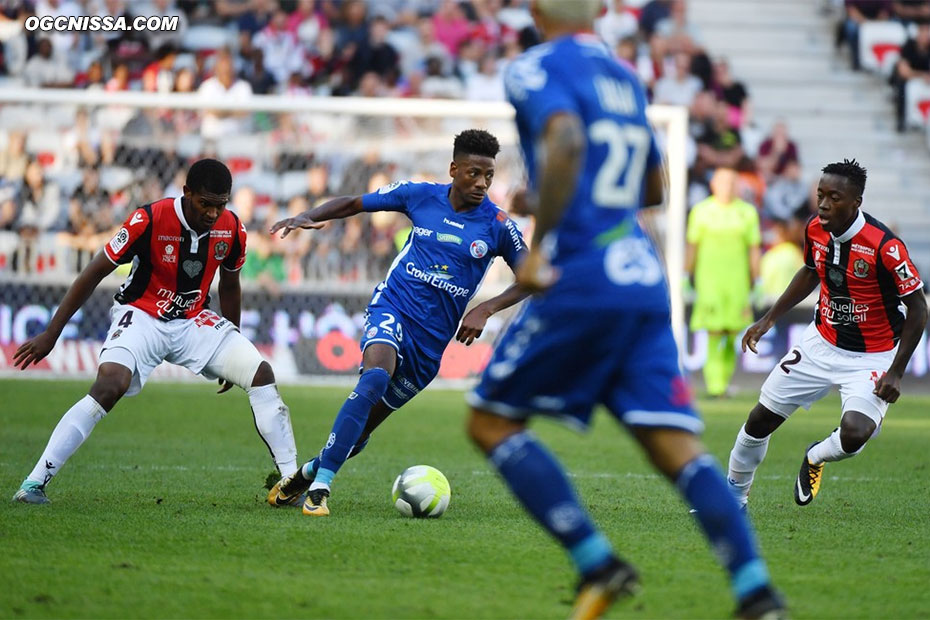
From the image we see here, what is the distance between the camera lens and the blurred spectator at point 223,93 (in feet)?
58.2

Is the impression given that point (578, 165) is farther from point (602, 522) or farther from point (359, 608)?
point (602, 522)

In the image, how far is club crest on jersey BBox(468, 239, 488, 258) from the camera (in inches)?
309

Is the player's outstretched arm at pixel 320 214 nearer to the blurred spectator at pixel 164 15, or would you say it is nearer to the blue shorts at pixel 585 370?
the blue shorts at pixel 585 370

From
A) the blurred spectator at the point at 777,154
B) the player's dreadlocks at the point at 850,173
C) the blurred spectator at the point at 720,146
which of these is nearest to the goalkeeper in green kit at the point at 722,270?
the blurred spectator at the point at 720,146

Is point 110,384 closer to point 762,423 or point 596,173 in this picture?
point 762,423

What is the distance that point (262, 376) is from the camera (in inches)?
310

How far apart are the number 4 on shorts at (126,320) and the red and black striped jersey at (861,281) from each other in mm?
4172

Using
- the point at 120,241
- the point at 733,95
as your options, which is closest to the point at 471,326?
the point at 120,241

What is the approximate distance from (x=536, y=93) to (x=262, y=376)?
390cm

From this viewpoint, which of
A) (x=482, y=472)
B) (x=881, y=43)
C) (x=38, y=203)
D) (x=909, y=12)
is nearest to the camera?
(x=482, y=472)

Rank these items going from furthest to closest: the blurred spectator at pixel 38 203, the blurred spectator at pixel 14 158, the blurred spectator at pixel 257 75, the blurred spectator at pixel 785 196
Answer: the blurred spectator at pixel 785 196 → the blurred spectator at pixel 257 75 → the blurred spectator at pixel 14 158 → the blurred spectator at pixel 38 203

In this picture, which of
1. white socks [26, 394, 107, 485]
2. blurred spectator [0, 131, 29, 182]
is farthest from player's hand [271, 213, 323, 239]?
blurred spectator [0, 131, 29, 182]

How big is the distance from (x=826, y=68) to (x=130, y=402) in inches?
657

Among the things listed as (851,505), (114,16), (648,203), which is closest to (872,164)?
(114,16)
